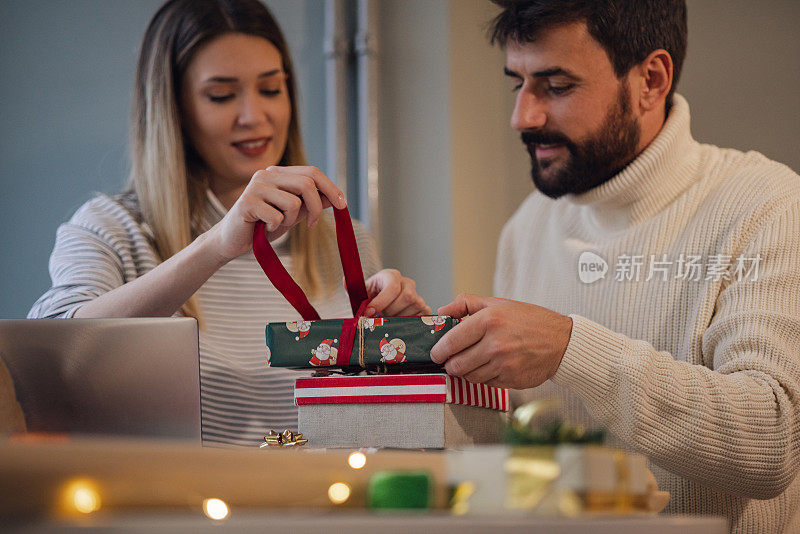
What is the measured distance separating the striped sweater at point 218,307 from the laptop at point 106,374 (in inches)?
20.4

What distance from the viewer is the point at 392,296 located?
1.09m

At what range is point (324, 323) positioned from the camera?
0.87m

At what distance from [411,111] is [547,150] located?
2.78 feet

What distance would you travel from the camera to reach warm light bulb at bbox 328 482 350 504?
1.24 feet

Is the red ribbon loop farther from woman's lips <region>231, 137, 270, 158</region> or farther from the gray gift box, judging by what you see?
woman's lips <region>231, 137, 270, 158</region>

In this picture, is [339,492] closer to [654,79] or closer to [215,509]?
[215,509]

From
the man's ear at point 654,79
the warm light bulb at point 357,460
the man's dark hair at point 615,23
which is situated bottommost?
the warm light bulb at point 357,460

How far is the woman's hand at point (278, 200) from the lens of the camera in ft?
3.22

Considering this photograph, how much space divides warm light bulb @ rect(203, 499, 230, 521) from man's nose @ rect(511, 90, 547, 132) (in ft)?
3.89

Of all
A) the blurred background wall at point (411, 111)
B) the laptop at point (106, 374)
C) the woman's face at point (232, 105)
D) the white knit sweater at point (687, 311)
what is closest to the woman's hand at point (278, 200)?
the laptop at point (106, 374)

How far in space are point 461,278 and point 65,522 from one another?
6.25 feet

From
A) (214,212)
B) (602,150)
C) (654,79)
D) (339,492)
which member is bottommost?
(339,492)

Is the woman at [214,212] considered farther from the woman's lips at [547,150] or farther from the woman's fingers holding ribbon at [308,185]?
the woman's lips at [547,150]

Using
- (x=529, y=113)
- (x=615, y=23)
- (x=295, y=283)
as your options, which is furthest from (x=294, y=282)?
→ (x=615, y=23)
